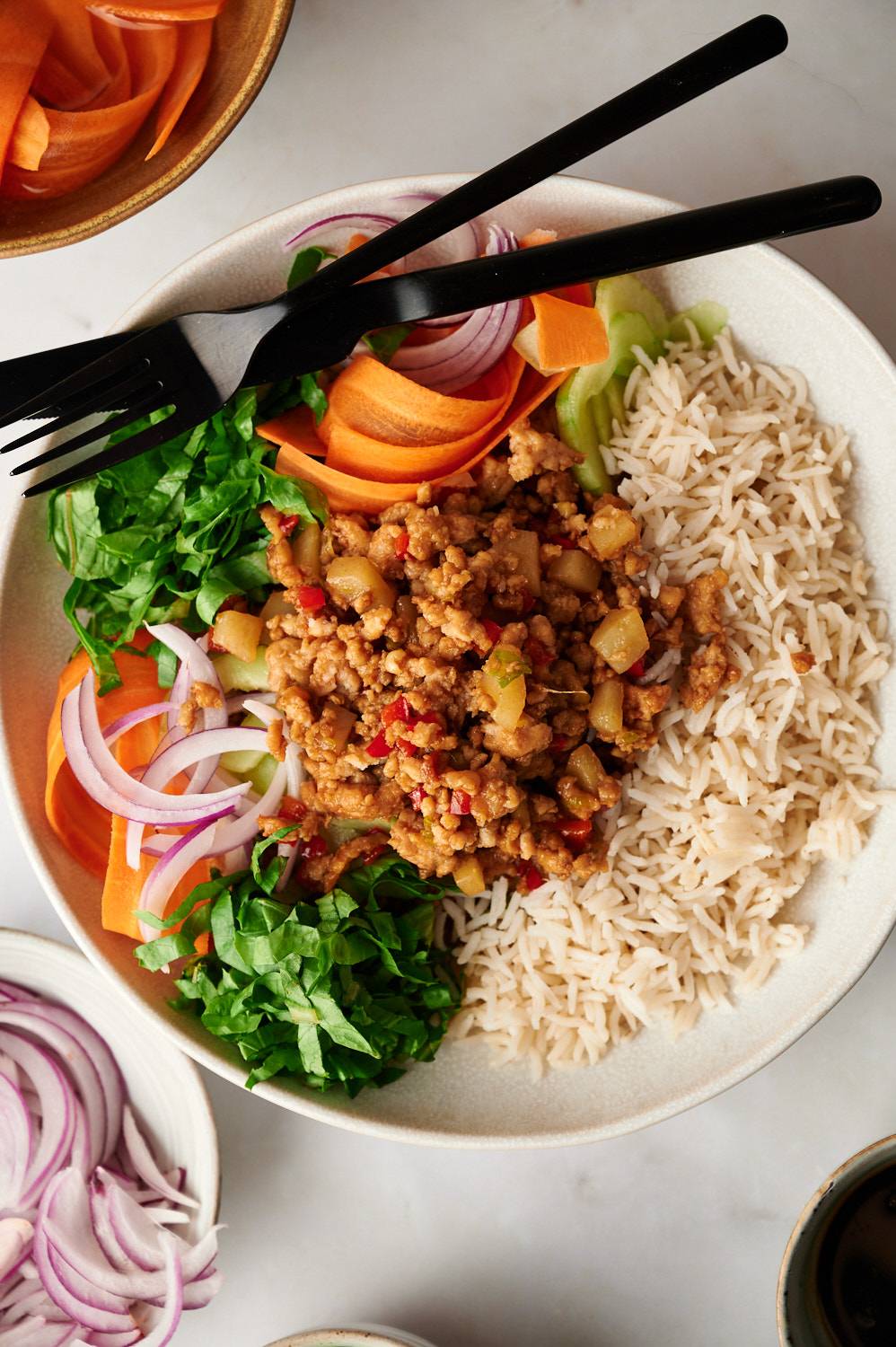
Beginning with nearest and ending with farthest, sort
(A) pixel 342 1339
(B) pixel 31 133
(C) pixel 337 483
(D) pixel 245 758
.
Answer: (B) pixel 31 133 → (C) pixel 337 483 → (D) pixel 245 758 → (A) pixel 342 1339

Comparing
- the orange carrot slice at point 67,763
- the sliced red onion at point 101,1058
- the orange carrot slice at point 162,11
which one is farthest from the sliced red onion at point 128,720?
the orange carrot slice at point 162,11

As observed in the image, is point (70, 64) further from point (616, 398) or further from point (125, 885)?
point (125, 885)

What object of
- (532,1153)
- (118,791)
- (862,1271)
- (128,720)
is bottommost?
(862,1271)

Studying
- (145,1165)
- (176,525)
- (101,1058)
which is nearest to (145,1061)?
(101,1058)

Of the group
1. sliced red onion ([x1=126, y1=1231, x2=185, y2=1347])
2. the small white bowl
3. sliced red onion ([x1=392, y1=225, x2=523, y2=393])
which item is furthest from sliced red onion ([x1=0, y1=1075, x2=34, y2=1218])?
sliced red onion ([x1=392, y1=225, x2=523, y2=393])

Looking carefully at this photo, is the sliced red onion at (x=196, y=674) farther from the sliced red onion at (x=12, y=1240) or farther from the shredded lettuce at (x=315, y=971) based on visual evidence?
the sliced red onion at (x=12, y=1240)

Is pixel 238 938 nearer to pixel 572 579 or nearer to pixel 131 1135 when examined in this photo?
pixel 131 1135
